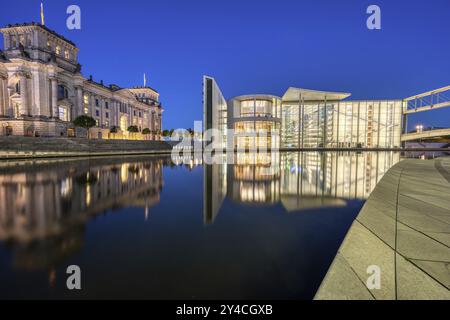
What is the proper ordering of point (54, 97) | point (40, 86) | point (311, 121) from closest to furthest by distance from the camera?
point (40, 86), point (54, 97), point (311, 121)

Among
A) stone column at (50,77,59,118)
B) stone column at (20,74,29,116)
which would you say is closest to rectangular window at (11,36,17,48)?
stone column at (20,74,29,116)

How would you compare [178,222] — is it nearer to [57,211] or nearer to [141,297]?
[141,297]

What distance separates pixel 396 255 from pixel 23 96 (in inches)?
2203

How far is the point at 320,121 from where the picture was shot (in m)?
Result: 68.1

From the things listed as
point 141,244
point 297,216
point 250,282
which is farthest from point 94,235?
point 297,216

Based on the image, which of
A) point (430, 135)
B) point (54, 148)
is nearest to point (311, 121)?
point (430, 135)

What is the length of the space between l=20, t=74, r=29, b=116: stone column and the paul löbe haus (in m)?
39.8

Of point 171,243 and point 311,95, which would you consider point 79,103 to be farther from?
point 311,95

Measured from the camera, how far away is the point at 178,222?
5.61 meters

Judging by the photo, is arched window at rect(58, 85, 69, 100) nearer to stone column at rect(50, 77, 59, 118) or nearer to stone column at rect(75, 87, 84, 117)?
stone column at rect(75, 87, 84, 117)

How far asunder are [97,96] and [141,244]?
64271 millimetres

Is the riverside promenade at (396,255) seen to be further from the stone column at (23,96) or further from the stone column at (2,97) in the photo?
the stone column at (2,97)

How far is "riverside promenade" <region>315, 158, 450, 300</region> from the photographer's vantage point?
255 cm

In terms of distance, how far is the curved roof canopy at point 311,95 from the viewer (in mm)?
56531
